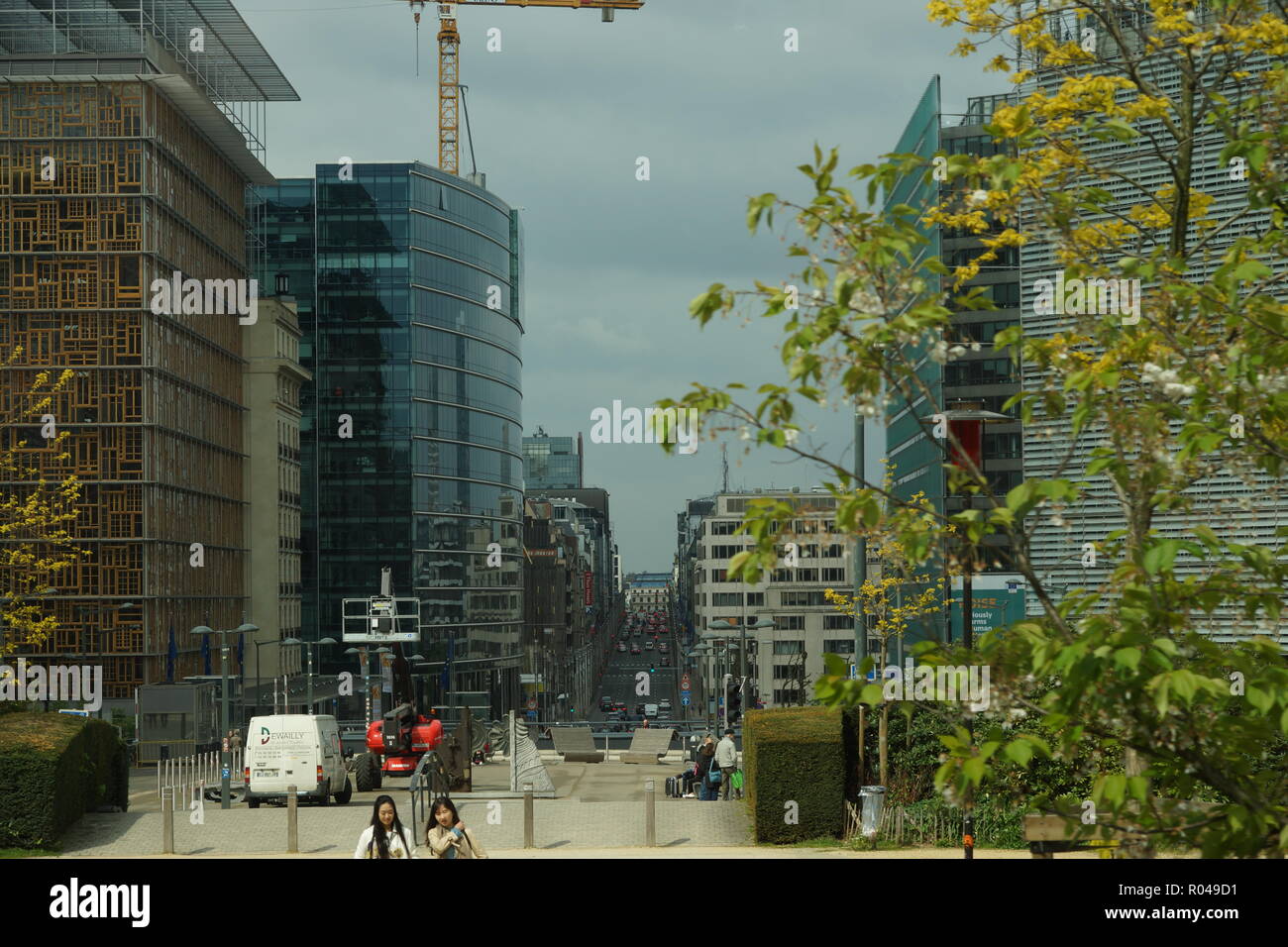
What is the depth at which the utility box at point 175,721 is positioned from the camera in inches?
1590

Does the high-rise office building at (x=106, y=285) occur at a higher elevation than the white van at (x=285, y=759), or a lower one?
higher

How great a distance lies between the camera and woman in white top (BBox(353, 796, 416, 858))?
12.8 metres

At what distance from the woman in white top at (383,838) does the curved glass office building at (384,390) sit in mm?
112405

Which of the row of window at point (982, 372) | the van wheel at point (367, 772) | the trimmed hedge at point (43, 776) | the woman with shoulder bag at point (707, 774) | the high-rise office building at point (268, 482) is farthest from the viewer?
the high-rise office building at point (268, 482)

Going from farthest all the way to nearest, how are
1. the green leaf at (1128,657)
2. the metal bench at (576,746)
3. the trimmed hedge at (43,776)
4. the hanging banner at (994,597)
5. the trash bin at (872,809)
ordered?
the hanging banner at (994,597) → the metal bench at (576,746) → the trimmed hedge at (43,776) → the trash bin at (872,809) → the green leaf at (1128,657)

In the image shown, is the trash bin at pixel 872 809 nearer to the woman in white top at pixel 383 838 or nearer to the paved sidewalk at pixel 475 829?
the paved sidewalk at pixel 475 829

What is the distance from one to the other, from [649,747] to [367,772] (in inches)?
922

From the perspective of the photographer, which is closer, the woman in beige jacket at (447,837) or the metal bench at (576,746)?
the woman in beige jacket at (447,837)

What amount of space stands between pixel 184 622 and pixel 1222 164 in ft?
273

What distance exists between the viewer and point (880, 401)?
6652mm

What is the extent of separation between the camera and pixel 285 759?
3011cm

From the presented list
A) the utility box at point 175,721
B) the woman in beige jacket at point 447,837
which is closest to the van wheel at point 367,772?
the utility box at point 175,721

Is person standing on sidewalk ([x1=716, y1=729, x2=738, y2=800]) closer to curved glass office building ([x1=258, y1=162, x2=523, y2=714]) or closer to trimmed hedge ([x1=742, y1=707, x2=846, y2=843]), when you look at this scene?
trimmed hedge ([x1=742, y1=707, x2=846, y2=843])

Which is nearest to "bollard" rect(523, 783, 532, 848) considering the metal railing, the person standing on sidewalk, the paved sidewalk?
the paved sidewalk
